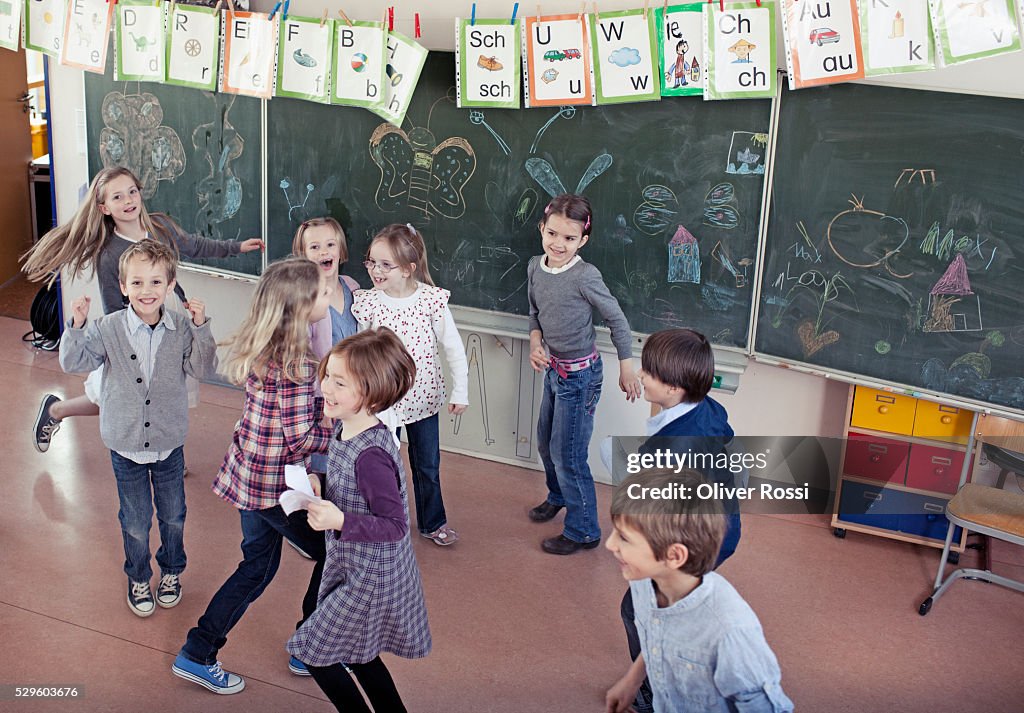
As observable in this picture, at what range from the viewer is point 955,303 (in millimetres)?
3410

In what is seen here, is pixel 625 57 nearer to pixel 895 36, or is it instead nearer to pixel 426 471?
pixel 895 36

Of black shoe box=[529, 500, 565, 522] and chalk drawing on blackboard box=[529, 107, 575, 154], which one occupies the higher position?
chalk drawing on blackboard box=[529, 107, 575, 154]

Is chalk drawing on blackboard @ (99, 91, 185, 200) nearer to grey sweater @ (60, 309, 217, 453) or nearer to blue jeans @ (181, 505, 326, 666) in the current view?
grey sweater @ (60, 309, 217, 453)

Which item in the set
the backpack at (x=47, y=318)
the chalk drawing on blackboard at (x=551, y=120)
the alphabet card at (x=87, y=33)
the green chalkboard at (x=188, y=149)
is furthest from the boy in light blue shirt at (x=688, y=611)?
the backpack at (x=47, y=318)

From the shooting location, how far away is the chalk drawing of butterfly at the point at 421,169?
4.13 m

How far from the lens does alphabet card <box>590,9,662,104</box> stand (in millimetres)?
3537

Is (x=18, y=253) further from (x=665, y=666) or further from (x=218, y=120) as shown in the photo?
(x=665, y=666)

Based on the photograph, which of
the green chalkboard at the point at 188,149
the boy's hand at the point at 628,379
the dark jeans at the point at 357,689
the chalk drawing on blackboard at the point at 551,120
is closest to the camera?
the dark jeans at the point at 357,689

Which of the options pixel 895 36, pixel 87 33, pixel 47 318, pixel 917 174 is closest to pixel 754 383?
pixel 917 174

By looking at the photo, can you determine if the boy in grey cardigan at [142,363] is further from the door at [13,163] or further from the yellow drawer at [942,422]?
the door at [13,163]

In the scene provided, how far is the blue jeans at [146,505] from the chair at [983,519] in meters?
2.50

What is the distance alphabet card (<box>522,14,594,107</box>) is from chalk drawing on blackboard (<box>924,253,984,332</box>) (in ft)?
4.66

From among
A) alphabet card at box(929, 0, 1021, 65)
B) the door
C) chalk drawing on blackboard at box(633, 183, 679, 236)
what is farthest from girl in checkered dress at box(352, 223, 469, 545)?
the door

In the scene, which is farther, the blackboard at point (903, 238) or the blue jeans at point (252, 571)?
the blackboard at point (903, 238)
